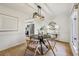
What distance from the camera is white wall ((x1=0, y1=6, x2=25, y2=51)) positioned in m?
1.55

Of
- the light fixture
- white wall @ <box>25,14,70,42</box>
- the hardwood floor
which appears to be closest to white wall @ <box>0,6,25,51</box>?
the hardwood floor

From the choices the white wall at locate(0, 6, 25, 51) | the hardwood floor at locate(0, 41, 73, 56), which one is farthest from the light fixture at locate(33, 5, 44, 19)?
the hardwood floor at locate(0, 41, 73, 56)

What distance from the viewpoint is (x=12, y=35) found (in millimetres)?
1617

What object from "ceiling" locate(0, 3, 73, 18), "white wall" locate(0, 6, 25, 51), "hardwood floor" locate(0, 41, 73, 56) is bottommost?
"hardwood floor" locate(0, 41, 73, 56)

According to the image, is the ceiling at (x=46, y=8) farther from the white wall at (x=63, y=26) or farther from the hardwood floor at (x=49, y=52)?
the hardwood floor at (x=49, y=52)

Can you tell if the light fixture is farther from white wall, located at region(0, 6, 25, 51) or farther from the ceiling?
white wall, located at region(0, 6, 25, 51)

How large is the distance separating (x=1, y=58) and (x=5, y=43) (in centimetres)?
31

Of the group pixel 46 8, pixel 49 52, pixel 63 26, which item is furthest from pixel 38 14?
pixel 49 52

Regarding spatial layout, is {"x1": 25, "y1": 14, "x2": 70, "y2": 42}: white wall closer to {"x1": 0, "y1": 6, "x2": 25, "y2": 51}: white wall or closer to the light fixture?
the light fixture

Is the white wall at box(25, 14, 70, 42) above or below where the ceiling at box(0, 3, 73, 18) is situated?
→ below

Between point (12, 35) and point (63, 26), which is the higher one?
point (63, 26)

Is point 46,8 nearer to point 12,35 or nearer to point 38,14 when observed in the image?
point 38,14

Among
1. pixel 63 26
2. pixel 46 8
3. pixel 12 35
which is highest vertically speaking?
pixel 46 8

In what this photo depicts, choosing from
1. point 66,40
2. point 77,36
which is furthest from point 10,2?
point 77,36
